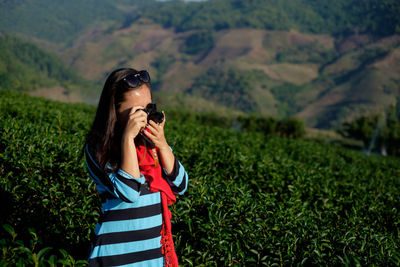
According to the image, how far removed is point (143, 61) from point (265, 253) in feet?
5.35

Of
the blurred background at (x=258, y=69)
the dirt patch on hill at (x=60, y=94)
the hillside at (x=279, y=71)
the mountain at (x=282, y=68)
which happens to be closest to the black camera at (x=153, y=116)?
the blurred background at (x=258, y=69)

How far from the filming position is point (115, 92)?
1557mm

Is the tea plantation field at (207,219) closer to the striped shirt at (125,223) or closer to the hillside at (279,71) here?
the striped shirt at (125,223)

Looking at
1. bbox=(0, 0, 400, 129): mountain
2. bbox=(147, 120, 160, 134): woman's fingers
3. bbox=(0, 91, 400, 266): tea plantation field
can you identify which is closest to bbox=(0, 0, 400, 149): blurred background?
bbox=(0, 0, 400, 129): mountain

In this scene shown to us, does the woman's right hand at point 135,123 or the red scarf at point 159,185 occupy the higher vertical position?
the woman's right hand at point 135,123

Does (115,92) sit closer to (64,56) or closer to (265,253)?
(265,253)

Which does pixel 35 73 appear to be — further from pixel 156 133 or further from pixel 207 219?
pixel 156 133

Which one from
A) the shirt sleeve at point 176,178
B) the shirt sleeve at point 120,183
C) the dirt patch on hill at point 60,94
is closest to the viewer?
the shirt sleeve at point 120,183

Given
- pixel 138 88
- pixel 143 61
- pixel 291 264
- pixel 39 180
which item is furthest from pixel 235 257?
pixel 39 180

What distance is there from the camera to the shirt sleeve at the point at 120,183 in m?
1.40

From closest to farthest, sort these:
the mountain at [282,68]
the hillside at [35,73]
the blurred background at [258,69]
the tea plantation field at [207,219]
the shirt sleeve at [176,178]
A: the shirt sleeve at [176,178] < the tea plantation field at [207,219] < the hillside at [35,73] < the blurred background at [258,69] < the mountain at [282,68]

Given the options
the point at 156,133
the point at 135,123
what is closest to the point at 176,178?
the point at 156,133

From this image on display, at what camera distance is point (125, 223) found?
1.50 m

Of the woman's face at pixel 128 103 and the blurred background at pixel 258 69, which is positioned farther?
the blurred background at pixel 258 69
